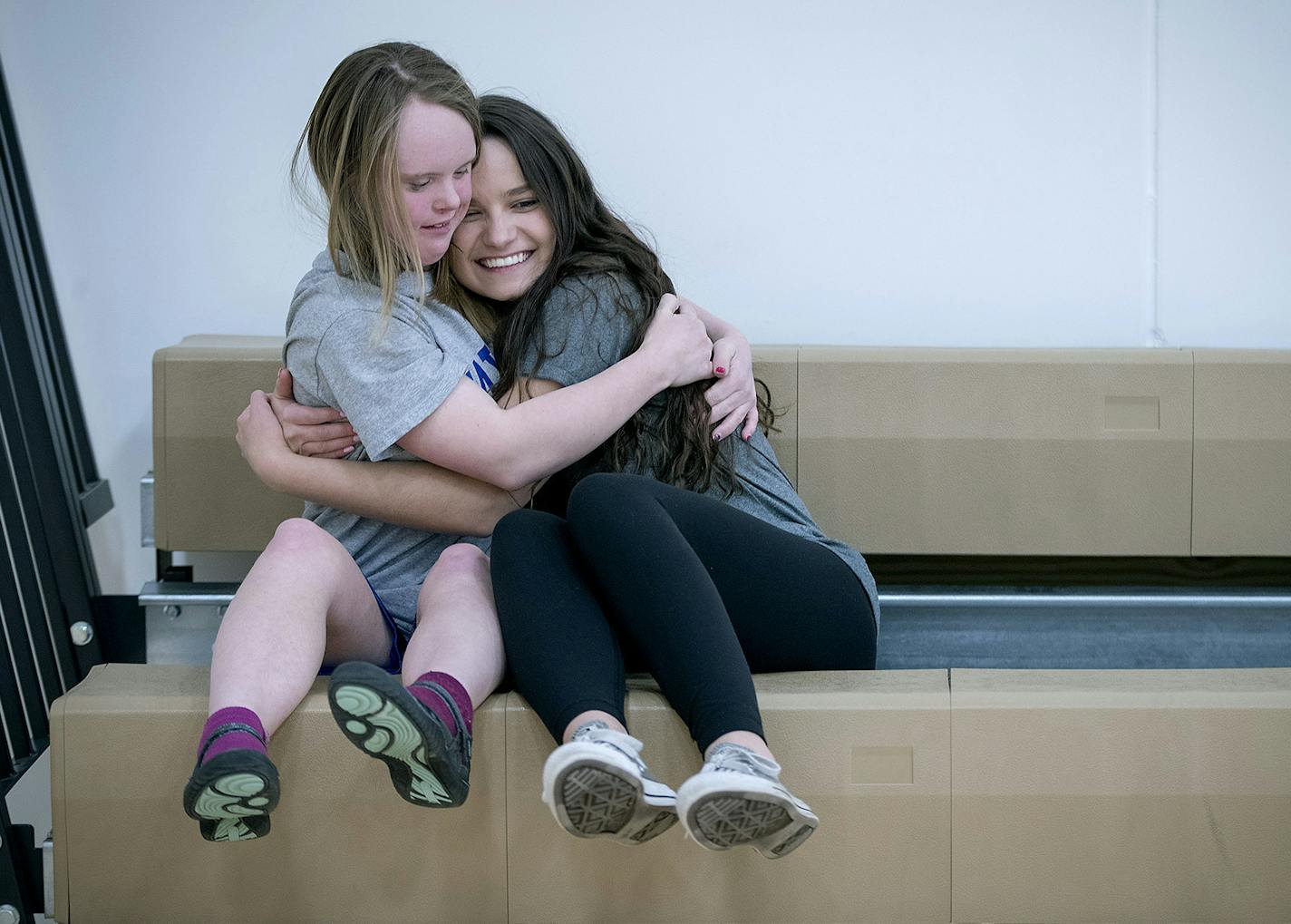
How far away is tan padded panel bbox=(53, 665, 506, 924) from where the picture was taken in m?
1.14

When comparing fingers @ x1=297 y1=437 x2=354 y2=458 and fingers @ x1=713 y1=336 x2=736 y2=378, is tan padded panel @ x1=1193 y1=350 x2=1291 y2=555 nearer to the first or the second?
fingers @ x1=713 y1=336 x2=736 y2=378

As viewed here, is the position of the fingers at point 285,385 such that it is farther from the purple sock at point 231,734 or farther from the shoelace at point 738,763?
the shoelace at point 738,763

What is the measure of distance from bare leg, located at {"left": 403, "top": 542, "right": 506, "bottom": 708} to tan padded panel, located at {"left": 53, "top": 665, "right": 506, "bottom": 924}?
5 cm

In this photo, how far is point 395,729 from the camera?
36.9 inches

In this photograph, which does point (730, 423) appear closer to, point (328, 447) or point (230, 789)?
point (328, 447)

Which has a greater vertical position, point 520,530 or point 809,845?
point 520,530

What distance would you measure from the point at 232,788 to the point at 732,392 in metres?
0.64

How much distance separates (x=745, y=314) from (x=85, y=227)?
0.96 metres

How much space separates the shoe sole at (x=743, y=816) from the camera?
92 cm

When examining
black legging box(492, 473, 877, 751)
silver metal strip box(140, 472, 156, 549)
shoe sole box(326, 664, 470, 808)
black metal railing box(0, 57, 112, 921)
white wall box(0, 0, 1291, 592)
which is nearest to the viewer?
shoe sole box(326, 664, 470, 808)

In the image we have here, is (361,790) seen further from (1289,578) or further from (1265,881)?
(1289,578)

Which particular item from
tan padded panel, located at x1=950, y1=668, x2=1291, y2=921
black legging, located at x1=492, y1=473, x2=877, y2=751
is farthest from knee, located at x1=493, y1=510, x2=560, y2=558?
tan padded panel, located at x1=950, y1=668, x2=1291, y2=921

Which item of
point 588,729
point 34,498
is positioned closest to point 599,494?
point 588,729

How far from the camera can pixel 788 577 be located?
3.95 ft
